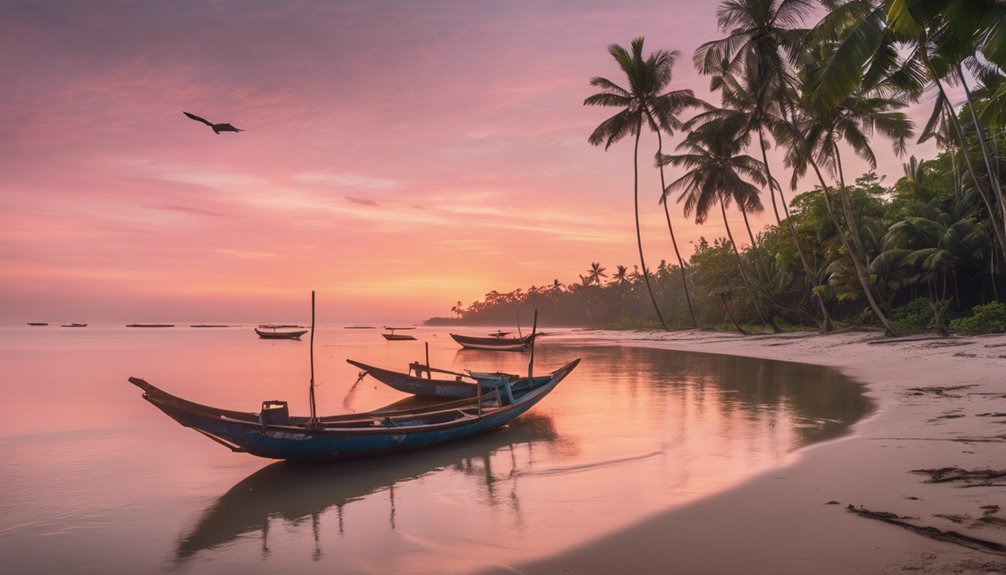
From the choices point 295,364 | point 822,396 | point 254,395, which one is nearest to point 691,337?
point 295,364

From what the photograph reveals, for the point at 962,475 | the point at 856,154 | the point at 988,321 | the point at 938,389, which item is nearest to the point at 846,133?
the point at 856,154

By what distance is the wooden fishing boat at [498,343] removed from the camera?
4118cm

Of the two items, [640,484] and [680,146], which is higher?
[680,146]

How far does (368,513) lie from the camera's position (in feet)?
22.5

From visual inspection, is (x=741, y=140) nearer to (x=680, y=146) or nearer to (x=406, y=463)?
(x=680, y=146)

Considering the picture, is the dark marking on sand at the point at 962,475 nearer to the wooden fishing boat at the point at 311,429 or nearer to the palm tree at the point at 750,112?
the wooden fishing boat at the point at 311,429

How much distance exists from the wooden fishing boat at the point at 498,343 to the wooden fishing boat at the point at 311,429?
1107 inches

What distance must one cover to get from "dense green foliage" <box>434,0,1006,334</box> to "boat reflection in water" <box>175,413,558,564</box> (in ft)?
32.3

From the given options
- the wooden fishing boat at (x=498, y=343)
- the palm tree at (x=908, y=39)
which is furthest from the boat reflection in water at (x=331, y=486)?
the wooden fishing boat at (x=498, y=343)

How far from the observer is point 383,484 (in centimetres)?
805

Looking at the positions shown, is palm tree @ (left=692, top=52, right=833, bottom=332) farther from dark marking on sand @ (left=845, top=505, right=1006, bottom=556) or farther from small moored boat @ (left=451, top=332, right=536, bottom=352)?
dark marking on sand @ (left=845, top=505, right=1006, bottom=556)

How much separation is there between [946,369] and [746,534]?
46.9 ft

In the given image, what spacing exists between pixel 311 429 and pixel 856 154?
93.0 feet

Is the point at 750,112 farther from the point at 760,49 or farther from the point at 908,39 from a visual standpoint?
the point at 908,39
